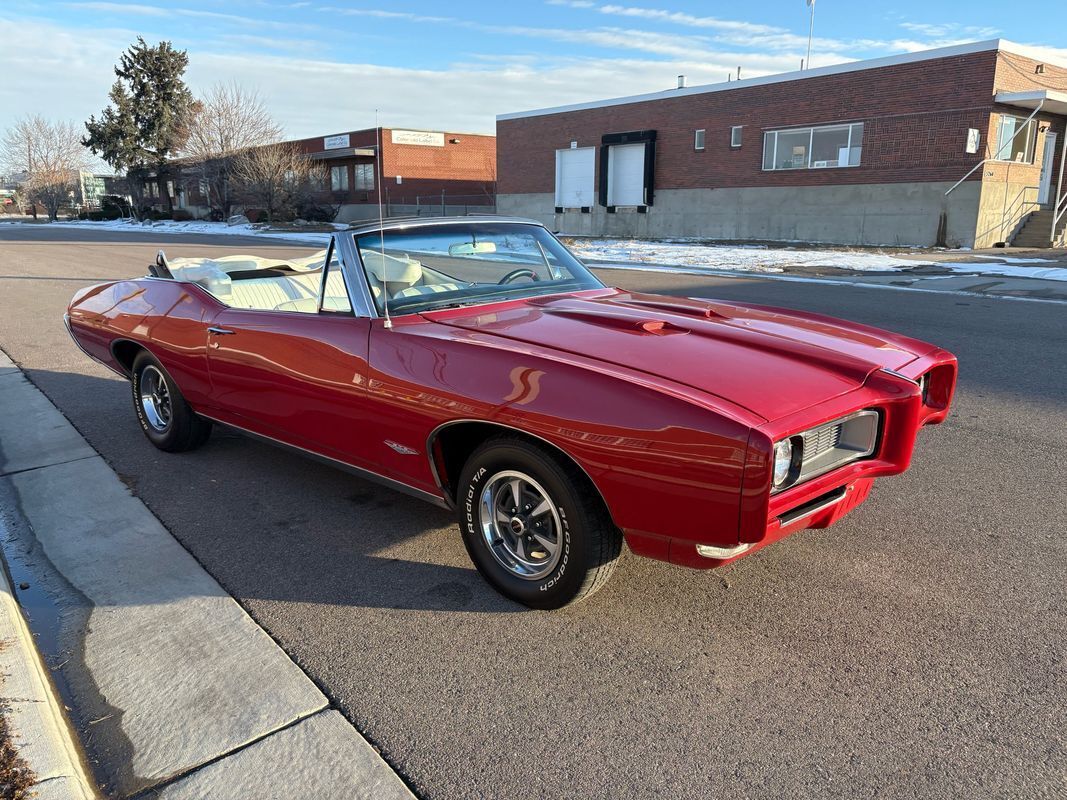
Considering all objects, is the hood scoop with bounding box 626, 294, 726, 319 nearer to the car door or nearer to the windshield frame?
the windshield frame

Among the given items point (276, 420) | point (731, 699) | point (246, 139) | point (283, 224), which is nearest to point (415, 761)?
point (731, 699)

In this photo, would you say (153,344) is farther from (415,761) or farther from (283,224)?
(283,224)

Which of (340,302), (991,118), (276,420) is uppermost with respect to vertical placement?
(991,118)

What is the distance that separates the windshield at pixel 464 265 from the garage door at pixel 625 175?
2963 centimetres

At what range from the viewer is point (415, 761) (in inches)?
94.0

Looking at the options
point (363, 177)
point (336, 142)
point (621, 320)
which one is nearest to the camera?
point (621, 320)

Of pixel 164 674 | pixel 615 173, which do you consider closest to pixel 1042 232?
pixel 615 173

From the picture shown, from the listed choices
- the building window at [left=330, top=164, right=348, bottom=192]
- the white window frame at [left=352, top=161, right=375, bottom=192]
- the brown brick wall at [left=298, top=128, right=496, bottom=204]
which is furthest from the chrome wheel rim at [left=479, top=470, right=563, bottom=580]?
the building window at [left=330, top=164, right=348, bottom=192]

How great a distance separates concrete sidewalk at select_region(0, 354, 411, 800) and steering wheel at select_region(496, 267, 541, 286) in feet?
6.65

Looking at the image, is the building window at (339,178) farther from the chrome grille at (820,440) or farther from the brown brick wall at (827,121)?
the chrome grille at (820,440)

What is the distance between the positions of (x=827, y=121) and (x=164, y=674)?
27755mm

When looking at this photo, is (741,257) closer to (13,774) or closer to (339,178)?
(13,774)

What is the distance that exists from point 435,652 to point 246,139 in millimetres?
49271

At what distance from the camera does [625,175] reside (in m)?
33.4
